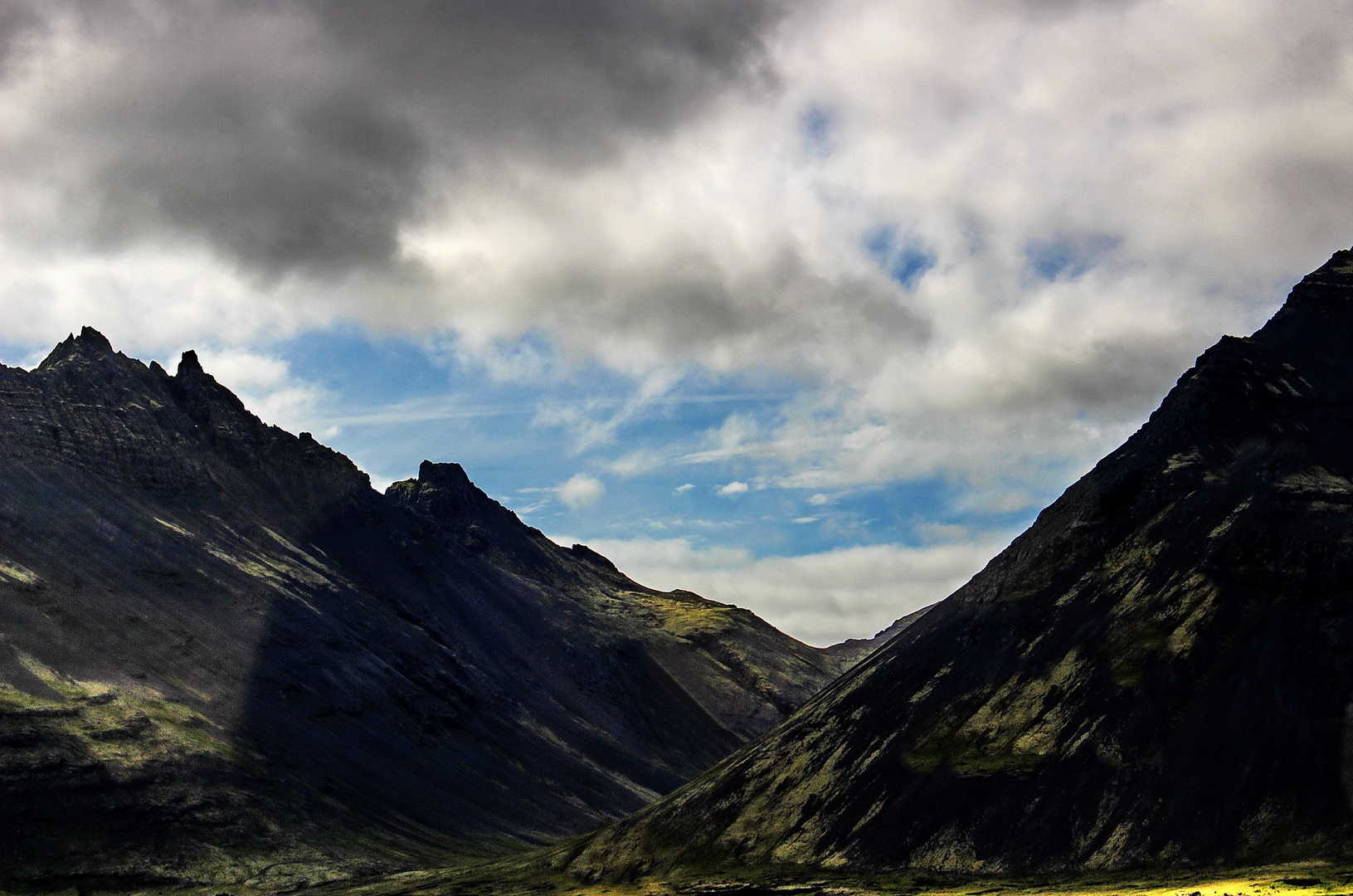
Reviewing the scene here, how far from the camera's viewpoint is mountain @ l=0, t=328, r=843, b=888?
367ft

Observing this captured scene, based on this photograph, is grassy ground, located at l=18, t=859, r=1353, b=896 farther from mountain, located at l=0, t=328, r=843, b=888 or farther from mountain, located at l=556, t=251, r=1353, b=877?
mountain, located at l=0, t=328, r=843, b=888

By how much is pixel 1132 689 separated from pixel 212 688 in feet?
357

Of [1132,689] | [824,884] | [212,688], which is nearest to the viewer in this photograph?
[824,884]

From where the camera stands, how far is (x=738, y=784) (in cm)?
11150

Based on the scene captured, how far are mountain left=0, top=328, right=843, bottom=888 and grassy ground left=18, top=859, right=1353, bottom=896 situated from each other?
326 inches

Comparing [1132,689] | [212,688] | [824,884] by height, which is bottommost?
[824,884]

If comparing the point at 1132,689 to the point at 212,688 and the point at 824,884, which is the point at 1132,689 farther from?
the point at 212,688

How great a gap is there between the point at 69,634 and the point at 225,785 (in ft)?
91.3

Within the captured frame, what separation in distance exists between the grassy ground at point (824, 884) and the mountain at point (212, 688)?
8288mm

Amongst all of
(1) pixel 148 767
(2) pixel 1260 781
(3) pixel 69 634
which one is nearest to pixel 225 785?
(1) pixel 148 767

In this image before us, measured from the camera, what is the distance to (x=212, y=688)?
138 m

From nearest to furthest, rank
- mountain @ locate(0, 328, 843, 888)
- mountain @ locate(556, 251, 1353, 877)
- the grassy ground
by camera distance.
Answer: the grassy ground → mountain @ locate(556, 251, 1353, 877) → mountain @ locate(0, 328, 843, 888)

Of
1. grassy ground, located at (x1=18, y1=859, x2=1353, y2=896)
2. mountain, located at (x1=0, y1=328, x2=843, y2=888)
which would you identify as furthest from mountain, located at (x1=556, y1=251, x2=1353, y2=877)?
mountain, located at (x1=0, y1=328, x2=843, y2=888)

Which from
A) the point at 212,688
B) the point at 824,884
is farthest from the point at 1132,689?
the point at 212,688
